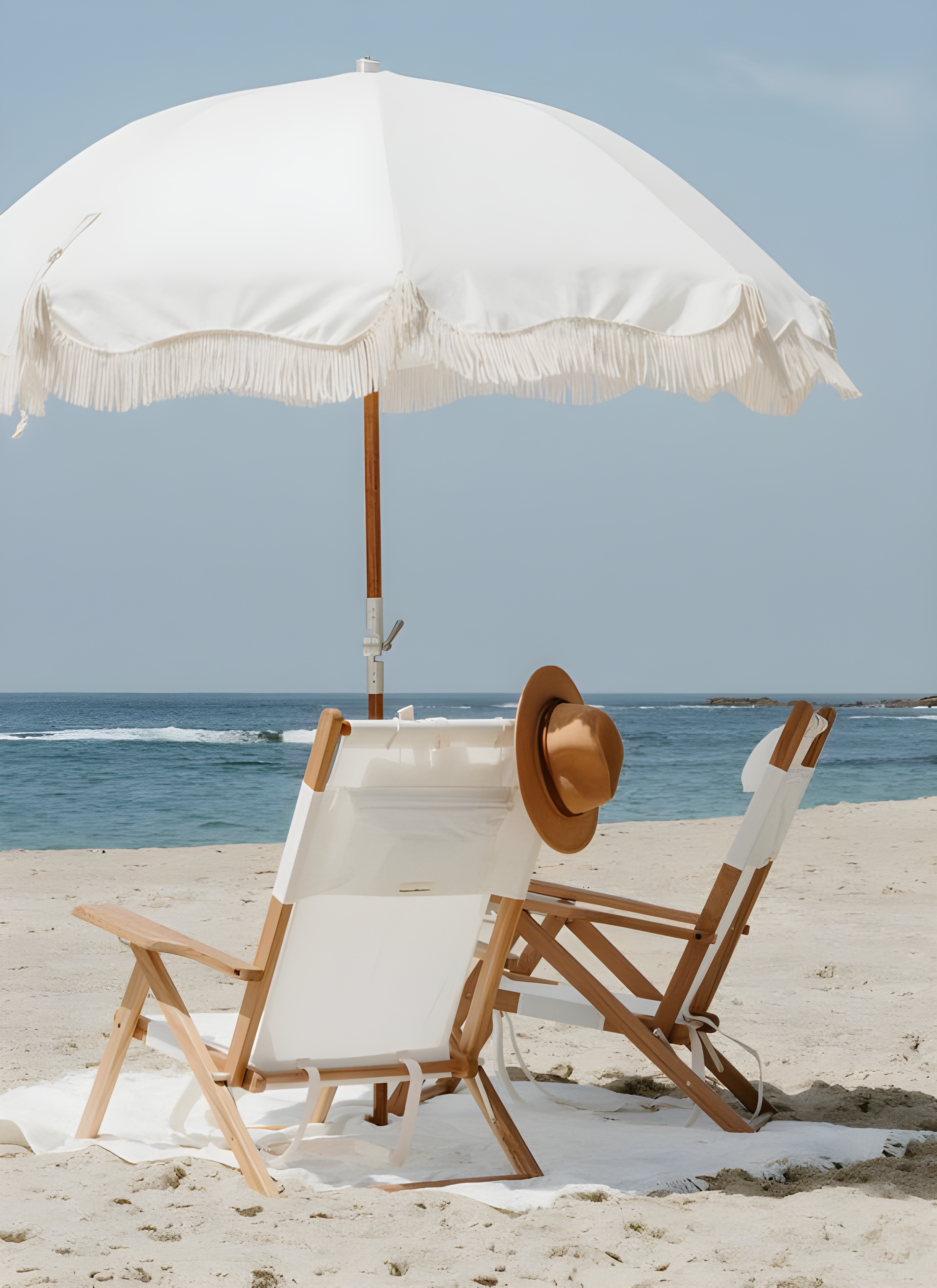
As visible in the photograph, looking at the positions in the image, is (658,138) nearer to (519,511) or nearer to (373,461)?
(373,461)

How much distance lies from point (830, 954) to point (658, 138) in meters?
6.36

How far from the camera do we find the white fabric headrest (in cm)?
306

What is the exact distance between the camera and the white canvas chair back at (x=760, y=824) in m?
3.02

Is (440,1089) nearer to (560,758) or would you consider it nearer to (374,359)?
(560,758)

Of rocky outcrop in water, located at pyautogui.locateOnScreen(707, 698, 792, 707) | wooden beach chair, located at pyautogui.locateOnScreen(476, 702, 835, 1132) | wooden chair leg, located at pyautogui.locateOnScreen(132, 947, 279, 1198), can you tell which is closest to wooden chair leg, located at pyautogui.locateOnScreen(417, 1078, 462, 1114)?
wooden beach chair, located at pyautogui.locateOnScreen(476, 702, 835, 1132)

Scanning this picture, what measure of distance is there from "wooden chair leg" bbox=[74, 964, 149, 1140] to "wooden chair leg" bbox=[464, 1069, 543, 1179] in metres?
0.78

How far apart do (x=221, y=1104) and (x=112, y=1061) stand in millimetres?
406

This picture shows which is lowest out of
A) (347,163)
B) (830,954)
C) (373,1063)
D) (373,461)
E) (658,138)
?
(830,954)

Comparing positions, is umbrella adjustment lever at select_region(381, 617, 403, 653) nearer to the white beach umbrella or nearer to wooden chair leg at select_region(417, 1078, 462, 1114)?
the white beach umbrella

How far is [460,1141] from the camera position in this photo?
2881 mm

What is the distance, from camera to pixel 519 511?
3378 cm

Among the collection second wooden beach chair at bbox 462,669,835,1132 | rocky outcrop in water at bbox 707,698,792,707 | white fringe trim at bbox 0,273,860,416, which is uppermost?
white fringe trim at bbox 0,273,860,416

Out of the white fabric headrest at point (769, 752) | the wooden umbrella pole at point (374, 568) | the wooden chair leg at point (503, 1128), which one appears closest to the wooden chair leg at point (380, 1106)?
the wooden chair leg at point (503, 1128)

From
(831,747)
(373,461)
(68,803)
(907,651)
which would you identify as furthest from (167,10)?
(831,747)
